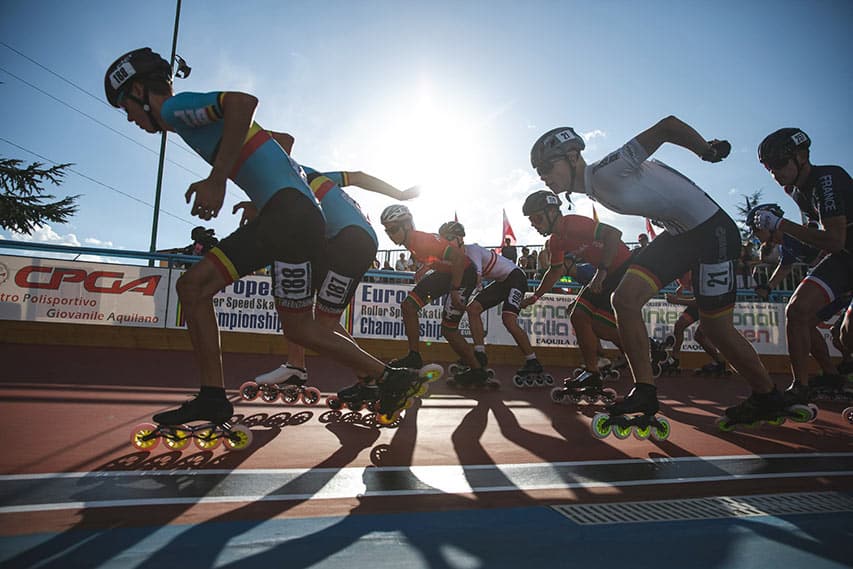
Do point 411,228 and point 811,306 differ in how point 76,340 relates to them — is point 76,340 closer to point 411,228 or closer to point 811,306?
point 411,228

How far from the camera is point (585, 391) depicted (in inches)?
186

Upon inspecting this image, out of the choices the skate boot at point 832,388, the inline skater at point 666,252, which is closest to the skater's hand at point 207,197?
the inline skater at point 666,252

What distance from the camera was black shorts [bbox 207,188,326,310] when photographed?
2618 millimetres

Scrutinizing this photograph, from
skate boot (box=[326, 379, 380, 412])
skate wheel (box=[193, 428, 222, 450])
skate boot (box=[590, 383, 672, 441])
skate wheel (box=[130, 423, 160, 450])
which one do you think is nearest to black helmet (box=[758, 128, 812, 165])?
skate boot (box=[590, 383, 672, 441])

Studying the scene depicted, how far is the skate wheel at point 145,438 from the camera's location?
242 centimetres

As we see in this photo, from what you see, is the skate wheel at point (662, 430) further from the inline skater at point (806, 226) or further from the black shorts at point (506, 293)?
the black shorts at point (506, 293)

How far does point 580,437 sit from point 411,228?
3.19m

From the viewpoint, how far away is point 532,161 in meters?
3.48

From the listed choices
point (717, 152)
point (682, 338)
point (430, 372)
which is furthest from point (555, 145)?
point (682, 338)

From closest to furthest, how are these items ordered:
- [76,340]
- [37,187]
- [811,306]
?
1. [811,306]
2. [76,340]
3. [37,187]

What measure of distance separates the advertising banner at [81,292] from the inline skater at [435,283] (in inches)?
225

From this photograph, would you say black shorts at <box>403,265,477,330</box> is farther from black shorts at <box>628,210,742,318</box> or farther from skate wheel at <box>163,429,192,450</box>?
skate wheel at <box>163,429,192,450</box>

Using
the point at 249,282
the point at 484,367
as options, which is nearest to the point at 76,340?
the point at 249,282

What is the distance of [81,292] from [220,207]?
839 cm
